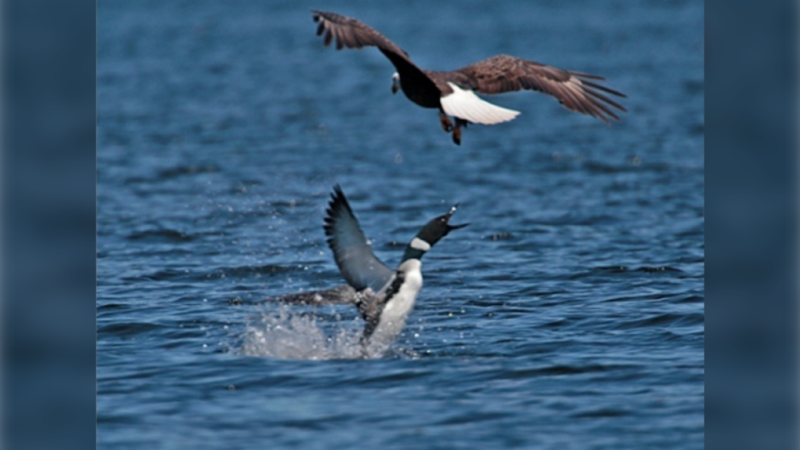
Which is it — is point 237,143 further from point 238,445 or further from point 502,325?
point 238,445

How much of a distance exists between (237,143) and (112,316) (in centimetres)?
1115

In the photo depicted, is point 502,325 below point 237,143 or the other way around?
below

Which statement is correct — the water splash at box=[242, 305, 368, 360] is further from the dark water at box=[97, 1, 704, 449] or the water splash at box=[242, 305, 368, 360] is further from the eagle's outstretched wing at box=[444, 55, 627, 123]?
the eagle's outstretched wing at box=[444, 55, 627, 123]

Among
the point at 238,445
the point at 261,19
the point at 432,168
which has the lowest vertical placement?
the point at 238,445

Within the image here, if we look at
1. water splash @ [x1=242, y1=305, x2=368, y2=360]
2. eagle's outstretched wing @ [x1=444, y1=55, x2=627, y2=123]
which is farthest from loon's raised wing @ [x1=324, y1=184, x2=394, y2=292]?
eagle's outstretched wing @ [x1=444, y1=55, x2=627, y2=123]

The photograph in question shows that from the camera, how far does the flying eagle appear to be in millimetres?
7344

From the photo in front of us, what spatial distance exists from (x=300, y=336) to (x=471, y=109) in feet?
6.81

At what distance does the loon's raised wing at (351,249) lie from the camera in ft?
25.6

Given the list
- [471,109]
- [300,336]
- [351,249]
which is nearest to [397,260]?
[300,336]

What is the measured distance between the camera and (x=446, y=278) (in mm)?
11188

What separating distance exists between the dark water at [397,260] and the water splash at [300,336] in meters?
0.03

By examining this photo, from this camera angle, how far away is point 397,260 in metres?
11.7

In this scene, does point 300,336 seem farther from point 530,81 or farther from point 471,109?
point 530,81

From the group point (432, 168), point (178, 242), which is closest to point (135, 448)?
point (178, 242)
